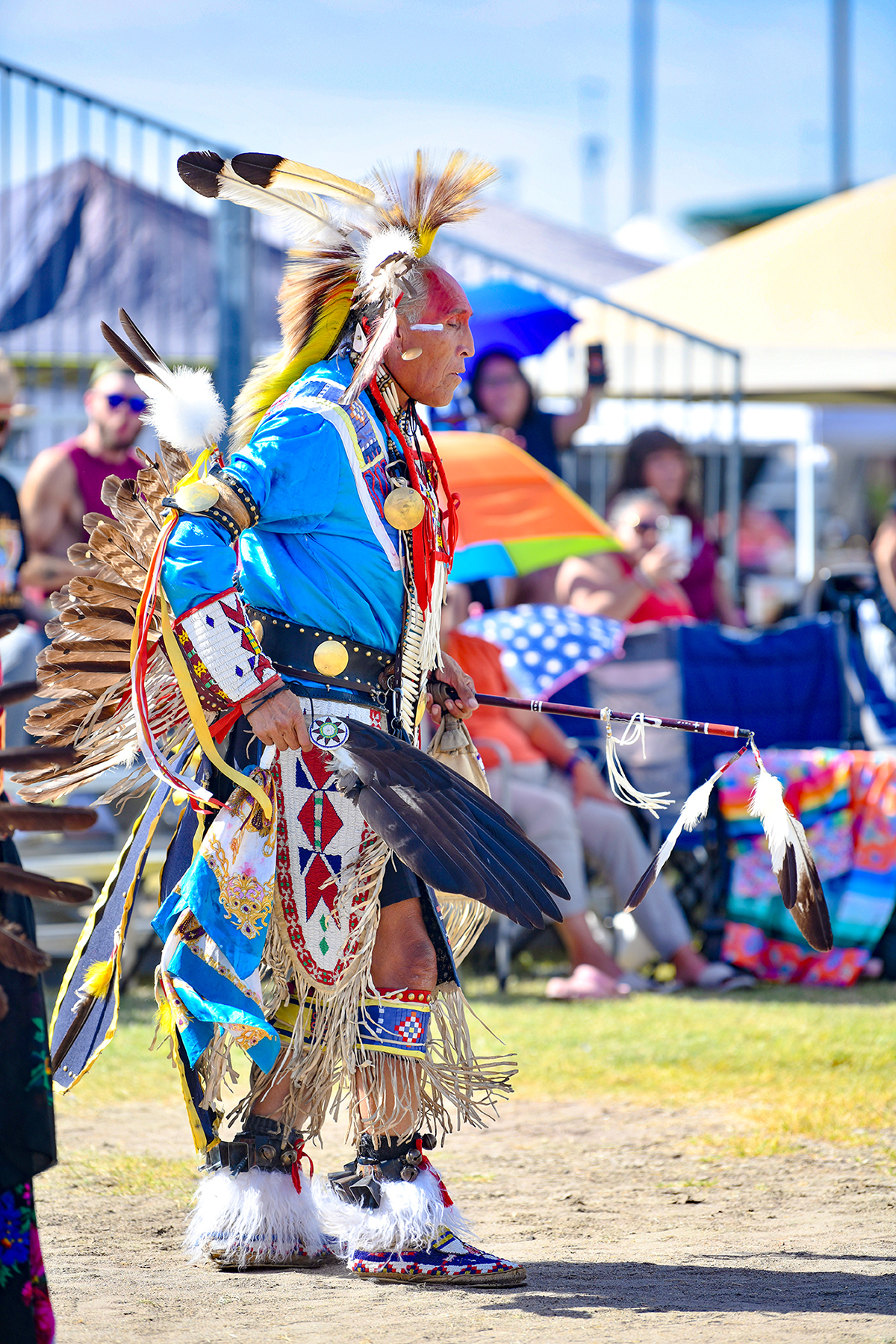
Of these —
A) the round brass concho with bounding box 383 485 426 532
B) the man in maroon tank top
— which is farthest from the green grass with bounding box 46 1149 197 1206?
the man in maroon tank top

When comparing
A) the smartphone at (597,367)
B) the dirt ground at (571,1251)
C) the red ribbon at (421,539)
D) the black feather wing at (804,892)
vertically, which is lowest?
the dirt ground at (571,1251)

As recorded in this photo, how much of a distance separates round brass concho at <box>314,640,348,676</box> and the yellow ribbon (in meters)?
0.23

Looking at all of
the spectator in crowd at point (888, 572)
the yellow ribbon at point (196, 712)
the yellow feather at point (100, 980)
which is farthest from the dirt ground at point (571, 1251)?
the spectator in crowd at point (888, 572)

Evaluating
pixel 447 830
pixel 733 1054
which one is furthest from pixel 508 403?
pixel 447 830

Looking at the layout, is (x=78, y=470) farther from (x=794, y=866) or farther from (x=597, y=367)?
(x=794, y=866)

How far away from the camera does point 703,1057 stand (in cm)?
449

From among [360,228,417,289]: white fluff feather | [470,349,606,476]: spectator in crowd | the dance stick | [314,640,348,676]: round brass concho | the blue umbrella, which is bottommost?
the dance stick

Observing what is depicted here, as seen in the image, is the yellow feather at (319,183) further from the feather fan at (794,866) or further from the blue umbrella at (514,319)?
the blue umbrella at (514,319)

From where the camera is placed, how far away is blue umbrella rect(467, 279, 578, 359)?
6988mm

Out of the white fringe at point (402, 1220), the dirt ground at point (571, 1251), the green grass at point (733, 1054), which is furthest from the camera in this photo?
the green grass at point (733, 1054)

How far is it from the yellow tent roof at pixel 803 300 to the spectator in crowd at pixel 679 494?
1429mm

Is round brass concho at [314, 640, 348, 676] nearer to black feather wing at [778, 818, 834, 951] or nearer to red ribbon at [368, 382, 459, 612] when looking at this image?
red ribbon at [368, 382, 459, 612]

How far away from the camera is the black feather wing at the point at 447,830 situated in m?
2.62

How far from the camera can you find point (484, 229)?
37.4 ft
